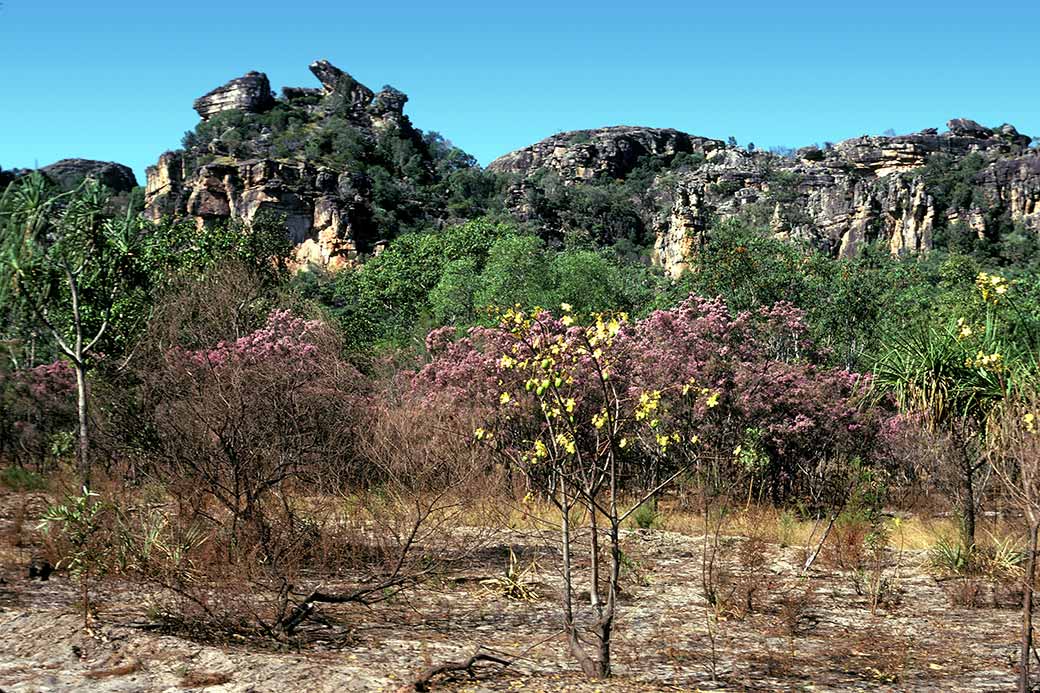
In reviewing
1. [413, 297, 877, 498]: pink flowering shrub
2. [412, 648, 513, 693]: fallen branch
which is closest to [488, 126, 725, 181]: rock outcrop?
[413, 297, 877, 498]: pink flowering shrub

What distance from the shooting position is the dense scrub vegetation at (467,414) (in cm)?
825

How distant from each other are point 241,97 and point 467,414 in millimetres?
75475

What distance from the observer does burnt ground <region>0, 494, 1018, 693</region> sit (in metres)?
6.60

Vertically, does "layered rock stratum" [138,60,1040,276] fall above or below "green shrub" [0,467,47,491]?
above

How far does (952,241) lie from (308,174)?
139 feet

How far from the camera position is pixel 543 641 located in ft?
24.0

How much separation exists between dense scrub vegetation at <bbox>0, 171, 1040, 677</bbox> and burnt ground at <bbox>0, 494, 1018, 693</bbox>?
283mm

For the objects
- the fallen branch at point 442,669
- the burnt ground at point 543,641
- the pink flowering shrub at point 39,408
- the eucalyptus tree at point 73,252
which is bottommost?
the burnt ground at point 543,641

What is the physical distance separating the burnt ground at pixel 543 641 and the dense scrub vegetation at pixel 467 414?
28 cm

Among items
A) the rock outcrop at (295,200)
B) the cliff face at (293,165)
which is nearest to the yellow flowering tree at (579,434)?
the cliff face at (293,165)

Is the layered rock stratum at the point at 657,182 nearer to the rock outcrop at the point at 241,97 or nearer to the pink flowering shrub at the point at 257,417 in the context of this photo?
the rock outcrop at the point at 241,97

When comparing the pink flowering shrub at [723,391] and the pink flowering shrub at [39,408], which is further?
Answer: the pink flowering shrub at [39,408]

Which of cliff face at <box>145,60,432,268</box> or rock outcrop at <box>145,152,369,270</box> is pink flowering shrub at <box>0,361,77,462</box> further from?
rock outcrop at <box>145,152,369,270</box>

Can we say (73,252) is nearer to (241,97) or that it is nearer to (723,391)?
(723,391)
